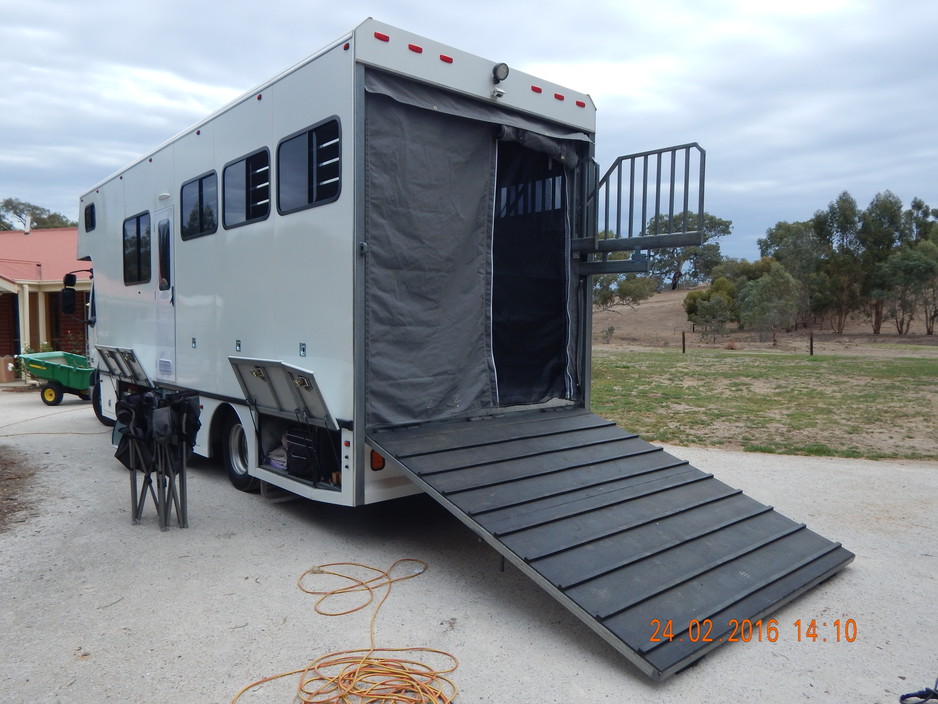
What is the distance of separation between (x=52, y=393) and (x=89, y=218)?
5.25m

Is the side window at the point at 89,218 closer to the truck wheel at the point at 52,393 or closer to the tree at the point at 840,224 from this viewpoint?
the truck wheel at the point at 52,393

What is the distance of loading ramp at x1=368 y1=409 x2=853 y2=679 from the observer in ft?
11.0

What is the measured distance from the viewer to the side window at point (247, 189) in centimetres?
532

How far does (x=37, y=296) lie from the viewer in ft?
59.6

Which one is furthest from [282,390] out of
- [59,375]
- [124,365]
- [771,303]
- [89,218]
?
[771,303]

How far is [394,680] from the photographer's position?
309 cm

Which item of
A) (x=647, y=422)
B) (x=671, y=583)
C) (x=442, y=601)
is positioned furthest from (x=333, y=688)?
(x=647, y=422)

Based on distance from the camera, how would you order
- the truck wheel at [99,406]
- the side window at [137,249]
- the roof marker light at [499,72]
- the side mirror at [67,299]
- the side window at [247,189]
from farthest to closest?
the truck wheel at [99,406], the side mirror at [67,299], the side window at [137,249], the side window at [247,189], the roof marker light at [499,72]

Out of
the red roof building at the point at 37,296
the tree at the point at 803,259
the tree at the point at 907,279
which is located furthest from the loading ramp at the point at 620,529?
the tree at the point at 803,259

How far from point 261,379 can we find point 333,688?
2617mm

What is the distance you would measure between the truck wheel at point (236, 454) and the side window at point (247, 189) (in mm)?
1731

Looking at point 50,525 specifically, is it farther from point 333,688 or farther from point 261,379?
point 333,688

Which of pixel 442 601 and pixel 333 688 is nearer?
pixel 333 688

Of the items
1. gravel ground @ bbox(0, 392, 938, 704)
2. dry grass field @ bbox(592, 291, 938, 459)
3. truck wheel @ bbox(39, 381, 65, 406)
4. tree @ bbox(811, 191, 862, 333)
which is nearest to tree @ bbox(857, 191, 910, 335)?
tree @ bbox(811, 191, 862, 333)
